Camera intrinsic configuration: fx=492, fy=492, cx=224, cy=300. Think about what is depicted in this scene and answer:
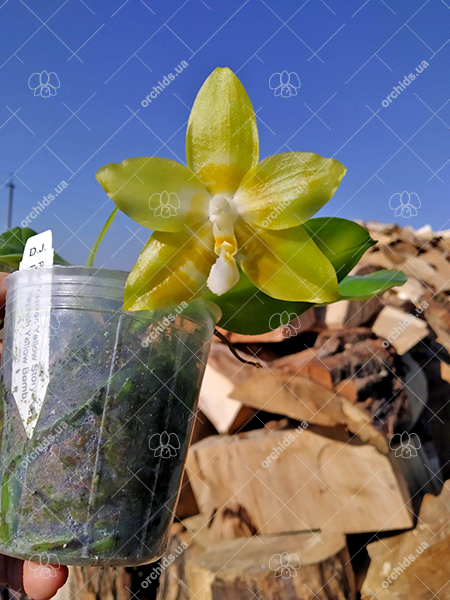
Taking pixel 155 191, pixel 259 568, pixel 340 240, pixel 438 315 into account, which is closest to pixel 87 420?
pixel 155 191

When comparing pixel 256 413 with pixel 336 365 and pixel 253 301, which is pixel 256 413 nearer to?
pixel 336 365

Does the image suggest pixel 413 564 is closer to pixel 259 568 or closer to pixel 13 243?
pixel 259 568

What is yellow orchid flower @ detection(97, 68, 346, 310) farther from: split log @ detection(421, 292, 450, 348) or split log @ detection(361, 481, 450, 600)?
split log @ detection(421, 292, 450, 348)

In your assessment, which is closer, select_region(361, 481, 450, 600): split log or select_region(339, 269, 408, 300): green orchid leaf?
select_region(339, 269, 408, 300): green orchid leaf

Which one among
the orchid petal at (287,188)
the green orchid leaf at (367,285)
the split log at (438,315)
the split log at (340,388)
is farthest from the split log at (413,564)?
the orchid petal at (287,188)

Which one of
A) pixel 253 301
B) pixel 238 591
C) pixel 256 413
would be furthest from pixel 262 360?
pixel 253 301

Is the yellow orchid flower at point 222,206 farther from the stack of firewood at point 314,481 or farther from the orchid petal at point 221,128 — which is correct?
the stack of firewood at point 314,481

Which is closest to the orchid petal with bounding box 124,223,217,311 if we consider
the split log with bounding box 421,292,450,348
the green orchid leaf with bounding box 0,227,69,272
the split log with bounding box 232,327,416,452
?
the green orchid leaf with bounding box 0,227,69,272
